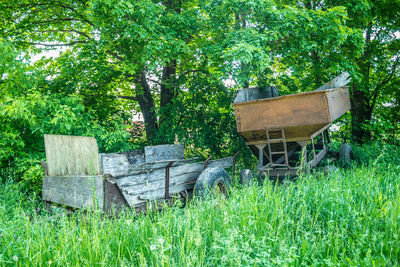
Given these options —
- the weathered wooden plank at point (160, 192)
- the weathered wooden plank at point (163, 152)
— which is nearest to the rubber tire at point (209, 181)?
the weathered wooden plank at point (160, 192)

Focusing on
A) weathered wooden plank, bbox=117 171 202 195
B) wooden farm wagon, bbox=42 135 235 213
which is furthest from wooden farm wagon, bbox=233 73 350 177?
wooden farm wagon, bbox=42 135 235 213

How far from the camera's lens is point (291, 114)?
272 inches

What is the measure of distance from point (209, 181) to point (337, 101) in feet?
13.5

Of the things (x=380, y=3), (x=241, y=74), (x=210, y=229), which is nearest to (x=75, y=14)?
(x=241, y=74)

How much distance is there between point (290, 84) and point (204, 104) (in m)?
2.74

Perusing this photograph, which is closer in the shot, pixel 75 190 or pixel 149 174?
pixel 75 190

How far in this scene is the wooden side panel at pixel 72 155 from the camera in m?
3.99

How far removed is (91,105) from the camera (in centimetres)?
952

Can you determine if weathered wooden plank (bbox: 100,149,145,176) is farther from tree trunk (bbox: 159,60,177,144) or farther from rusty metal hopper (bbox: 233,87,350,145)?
tree trunk (bbox: 159,60,177,144)

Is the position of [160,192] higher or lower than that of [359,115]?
lower

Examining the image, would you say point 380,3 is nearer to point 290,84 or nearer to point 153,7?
point 290,84

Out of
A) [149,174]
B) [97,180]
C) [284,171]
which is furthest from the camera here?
[284,171]

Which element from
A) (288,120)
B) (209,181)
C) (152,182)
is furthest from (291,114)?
(152,182)

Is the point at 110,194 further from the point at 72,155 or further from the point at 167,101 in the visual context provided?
the point at 167,101
